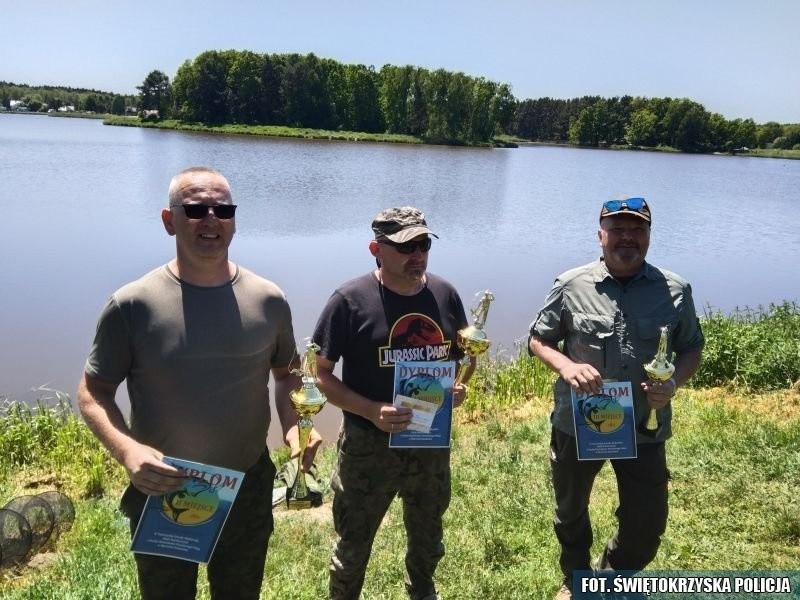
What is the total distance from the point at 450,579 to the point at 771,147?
15565 cm

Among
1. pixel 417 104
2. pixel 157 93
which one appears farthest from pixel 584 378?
pixel 157 93

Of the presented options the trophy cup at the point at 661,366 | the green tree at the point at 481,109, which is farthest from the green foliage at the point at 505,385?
the green tree at the point at 481,109

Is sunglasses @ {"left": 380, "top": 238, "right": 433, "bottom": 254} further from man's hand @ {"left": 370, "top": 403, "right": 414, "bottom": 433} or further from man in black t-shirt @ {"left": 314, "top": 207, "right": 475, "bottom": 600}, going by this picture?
man's hand @ {"left": 370, "top": 403, "right": 414, "bottom": 433}

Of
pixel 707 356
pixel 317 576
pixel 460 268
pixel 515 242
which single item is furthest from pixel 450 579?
pixel 515 242

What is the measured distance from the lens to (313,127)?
91.2m

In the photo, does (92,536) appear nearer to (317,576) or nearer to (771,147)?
(317,576)

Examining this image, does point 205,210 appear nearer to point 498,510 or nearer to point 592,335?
point 592,335

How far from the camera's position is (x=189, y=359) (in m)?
2.53

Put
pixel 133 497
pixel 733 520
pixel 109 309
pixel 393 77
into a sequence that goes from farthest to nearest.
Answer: pixel 393 77
pixel 733 520
pixel 133 497
pixel 109 309

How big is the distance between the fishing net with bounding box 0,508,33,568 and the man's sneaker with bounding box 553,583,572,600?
3690 millimetres

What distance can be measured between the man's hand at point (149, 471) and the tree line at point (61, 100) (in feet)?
532

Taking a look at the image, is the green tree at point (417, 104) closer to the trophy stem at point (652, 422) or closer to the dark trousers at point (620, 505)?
the dark trousers at point (620, 505)

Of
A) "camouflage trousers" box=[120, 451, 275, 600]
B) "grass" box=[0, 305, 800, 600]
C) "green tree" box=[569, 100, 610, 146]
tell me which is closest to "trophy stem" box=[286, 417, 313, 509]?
"camouflage trousers" box=[120, 451, 275, 600]

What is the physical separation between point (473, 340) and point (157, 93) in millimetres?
109393
